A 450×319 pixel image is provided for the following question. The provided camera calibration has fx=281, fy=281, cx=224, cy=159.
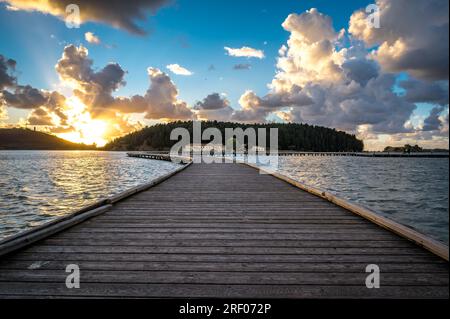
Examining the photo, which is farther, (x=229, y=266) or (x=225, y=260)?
(x=225, y=260)

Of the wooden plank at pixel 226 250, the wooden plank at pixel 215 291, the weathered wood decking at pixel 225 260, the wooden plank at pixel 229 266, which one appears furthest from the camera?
the wooden plank at pixel 226 250

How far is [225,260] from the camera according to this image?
3613 mm

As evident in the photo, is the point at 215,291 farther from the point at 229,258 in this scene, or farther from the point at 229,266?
the point at 229,258

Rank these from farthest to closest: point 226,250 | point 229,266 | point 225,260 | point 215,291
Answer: point 226,250 → point 225,260 → point 229,266 → point 215,291

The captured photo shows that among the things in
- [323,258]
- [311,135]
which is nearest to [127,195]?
[323,258]

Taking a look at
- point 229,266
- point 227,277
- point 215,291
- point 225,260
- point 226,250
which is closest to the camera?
point 215,291

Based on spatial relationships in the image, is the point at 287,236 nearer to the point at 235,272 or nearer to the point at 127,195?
the point at 235,272

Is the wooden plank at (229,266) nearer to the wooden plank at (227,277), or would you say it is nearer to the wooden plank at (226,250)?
the wooden plank at (227,277)

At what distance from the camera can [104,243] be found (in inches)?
168

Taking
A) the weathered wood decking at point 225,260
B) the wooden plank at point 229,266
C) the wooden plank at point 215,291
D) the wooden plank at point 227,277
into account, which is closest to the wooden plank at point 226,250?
the weathered wood decking at point 225,260

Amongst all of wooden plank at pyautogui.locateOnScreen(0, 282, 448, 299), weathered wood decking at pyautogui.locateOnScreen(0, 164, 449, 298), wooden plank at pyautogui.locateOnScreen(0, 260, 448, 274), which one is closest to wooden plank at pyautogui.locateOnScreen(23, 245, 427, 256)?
weathered wood decking at pyautogui.locateOnScreen(0, 164, 449, 298)

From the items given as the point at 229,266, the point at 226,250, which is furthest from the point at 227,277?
the point at 226,250

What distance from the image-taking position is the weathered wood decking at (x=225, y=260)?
289 centimetres

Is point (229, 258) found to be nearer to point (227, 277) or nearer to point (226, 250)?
point (226, 250)
